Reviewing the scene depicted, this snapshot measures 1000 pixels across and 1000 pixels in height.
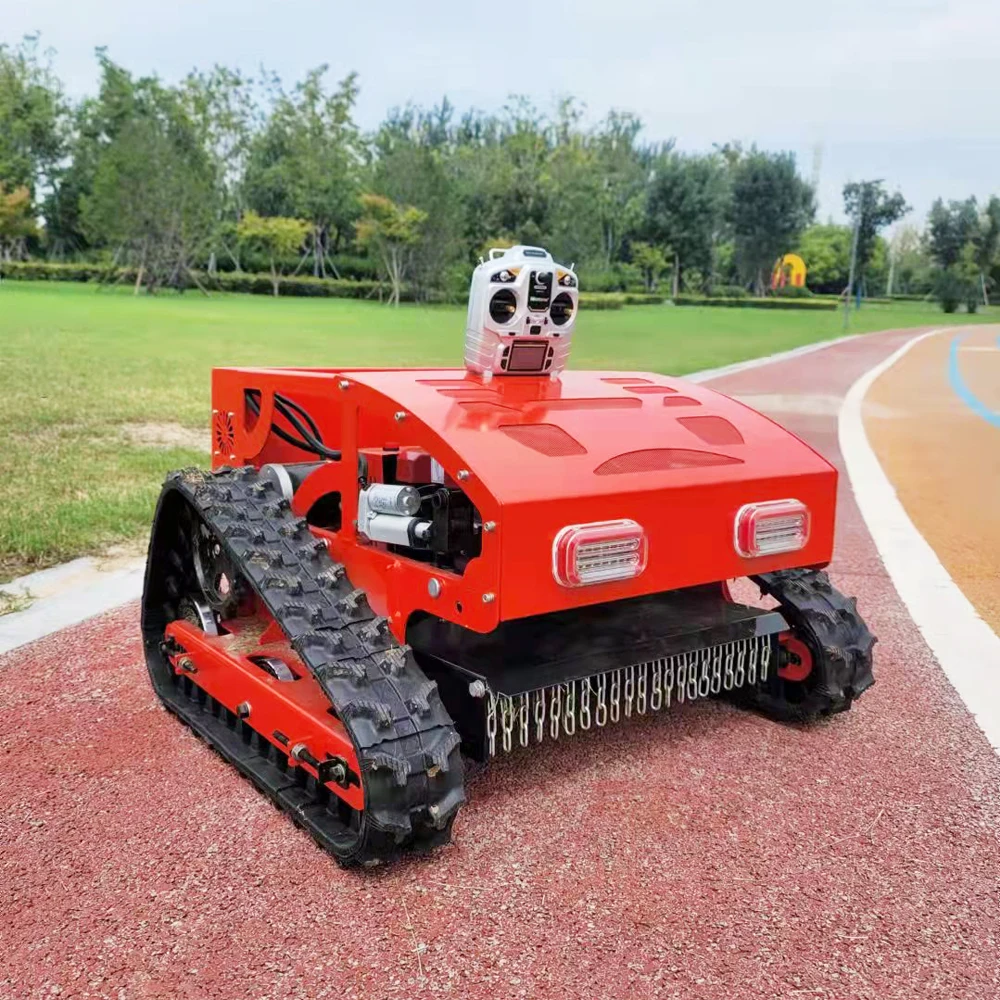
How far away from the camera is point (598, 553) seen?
288cm

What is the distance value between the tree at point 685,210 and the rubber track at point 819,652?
68.4 metres

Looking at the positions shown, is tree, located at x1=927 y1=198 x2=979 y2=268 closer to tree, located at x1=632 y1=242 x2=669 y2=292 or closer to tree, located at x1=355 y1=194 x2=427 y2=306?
tree, located at x1=632 y1=242 x2=669 y2=292

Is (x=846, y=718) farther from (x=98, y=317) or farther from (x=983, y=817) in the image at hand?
(x=98, y=317)

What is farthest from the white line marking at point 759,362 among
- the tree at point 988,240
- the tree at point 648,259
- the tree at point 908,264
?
the tree at point 908,264

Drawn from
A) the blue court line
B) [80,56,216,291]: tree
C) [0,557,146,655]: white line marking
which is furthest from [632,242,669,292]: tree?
[0,557,146,655]: white line marking

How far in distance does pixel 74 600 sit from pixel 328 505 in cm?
187

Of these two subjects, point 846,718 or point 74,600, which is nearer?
point 846,718

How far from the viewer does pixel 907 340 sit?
3684cm

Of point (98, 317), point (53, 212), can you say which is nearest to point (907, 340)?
point (98, 317)

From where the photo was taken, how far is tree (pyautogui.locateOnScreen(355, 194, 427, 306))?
1921 inches

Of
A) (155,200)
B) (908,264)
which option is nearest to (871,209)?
(908,264)

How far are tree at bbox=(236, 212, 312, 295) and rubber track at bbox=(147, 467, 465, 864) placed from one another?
5255 centimetres

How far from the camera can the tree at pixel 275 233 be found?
54531mm

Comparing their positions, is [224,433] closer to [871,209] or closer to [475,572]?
[475,572]
